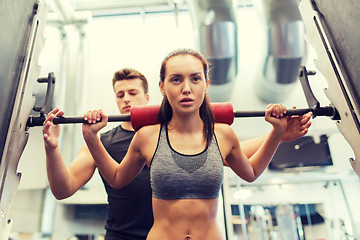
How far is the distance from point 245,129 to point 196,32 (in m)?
1.07

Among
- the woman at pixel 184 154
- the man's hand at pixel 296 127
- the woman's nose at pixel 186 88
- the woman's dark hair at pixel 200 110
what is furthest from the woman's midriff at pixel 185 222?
the man's hand at pixel 296 127

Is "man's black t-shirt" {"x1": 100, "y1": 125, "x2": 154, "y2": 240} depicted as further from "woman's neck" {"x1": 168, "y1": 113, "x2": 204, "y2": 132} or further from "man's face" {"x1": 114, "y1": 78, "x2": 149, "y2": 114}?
"woman's neck" {"x1": 168, "y1": 113, "x2": 204, "y2": 132}

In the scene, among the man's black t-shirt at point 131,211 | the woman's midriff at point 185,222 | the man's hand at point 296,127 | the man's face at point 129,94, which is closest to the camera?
the woman's midriff at point 185,222

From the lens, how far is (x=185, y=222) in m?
0.81

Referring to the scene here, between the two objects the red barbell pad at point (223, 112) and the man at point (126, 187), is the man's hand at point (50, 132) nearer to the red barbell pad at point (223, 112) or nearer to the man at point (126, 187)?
the man at point (126, 187)

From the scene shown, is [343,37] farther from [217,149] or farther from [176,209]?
[176,209]

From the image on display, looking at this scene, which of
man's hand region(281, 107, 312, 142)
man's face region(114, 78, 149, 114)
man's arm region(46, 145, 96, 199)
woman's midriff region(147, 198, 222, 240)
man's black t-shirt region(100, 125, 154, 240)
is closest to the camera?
woman's midriff region(147, 198, 222, 240)

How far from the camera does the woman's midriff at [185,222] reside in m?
0.81

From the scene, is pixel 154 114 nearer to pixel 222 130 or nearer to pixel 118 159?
pixel 222 130

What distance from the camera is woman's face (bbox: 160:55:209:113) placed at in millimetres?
856

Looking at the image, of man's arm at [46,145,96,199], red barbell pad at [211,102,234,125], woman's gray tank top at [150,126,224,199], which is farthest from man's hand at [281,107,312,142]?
man's arm at [46,145,96,199]

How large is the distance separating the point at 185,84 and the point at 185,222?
1.29 feet

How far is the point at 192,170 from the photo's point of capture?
0.83 meters

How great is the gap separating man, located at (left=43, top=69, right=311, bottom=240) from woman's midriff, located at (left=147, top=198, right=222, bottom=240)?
37 centimetres
